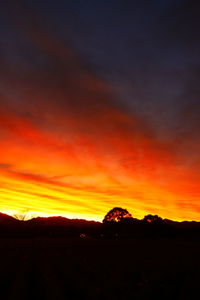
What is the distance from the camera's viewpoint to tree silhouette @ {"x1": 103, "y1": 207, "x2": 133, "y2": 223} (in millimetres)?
94125

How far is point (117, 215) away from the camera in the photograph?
311 feet

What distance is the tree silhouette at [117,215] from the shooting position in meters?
94.1

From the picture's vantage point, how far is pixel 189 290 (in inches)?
535

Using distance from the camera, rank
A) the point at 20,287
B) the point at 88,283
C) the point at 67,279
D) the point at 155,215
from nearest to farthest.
Answer: 1. the point at 20,287
2. the point at 88,283
3. the point at 67,279
4. the point at 155,215

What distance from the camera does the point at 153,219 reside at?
87.9m

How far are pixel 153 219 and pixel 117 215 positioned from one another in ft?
41.8

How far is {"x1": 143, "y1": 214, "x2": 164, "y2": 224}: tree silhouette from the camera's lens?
86.4m

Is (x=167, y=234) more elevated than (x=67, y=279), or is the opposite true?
(x=167, y=234)

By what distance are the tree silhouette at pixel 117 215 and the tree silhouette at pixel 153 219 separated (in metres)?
7.30

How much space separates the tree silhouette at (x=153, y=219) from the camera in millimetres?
86375

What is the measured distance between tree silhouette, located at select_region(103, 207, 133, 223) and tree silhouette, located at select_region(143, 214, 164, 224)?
24.0 ft

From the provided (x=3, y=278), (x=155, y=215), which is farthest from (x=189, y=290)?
(x=155, y=215)

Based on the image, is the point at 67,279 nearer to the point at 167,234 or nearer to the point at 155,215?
the point at 167,234

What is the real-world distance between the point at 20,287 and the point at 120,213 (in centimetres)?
8260
